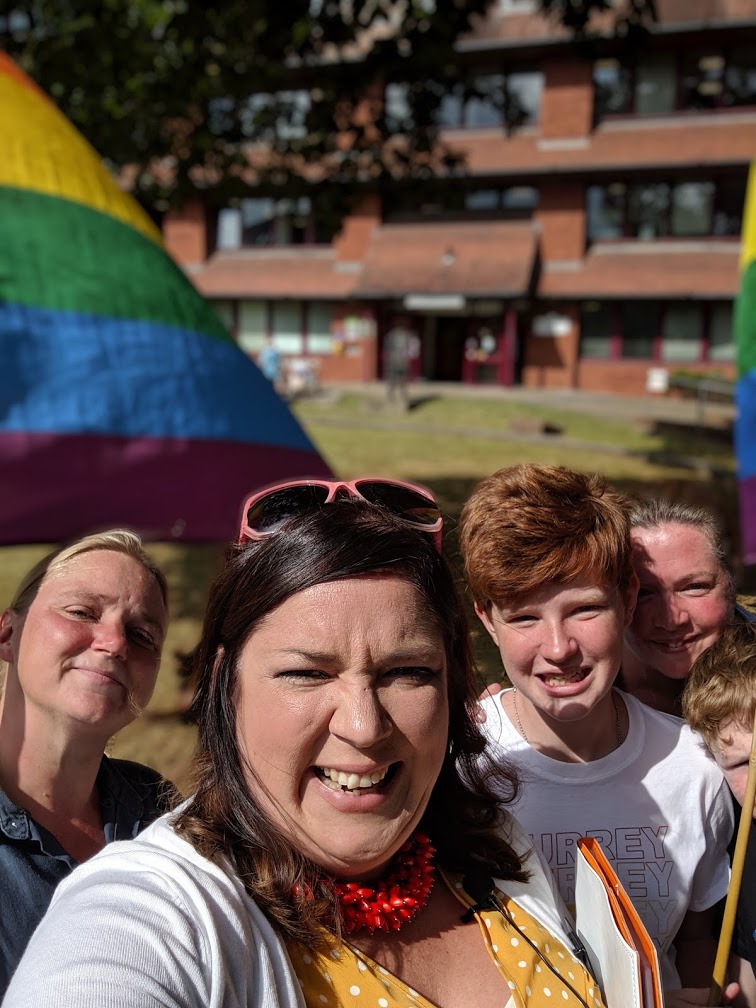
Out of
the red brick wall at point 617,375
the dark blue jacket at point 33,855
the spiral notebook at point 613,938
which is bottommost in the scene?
→ the red brick wall at point 617,375

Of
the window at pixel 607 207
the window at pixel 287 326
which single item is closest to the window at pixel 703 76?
the window at pixel 607 207

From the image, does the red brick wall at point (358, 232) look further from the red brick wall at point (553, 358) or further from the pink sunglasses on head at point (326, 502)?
the pink sunglasses on head at point (326, 502)

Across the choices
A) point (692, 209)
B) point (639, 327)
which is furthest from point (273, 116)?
point (692, 209)

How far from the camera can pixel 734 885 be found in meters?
1.50

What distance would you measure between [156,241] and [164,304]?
50 cm

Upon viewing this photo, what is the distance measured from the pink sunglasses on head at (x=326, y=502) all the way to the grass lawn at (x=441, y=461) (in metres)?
0.42

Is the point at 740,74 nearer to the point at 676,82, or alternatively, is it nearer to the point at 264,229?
the point at 676,82

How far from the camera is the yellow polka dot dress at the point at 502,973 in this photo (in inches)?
46.4

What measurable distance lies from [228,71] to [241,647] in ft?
23.7

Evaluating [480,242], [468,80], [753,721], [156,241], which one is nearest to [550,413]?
[480,242]

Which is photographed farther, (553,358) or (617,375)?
(553,358)

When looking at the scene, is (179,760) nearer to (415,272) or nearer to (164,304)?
(164,304)

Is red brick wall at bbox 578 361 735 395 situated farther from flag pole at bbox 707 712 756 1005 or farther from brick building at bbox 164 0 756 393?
flag pole at bbox 707 712 756 1005

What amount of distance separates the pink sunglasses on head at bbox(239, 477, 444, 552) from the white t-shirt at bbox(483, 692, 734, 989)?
24.0 inches
